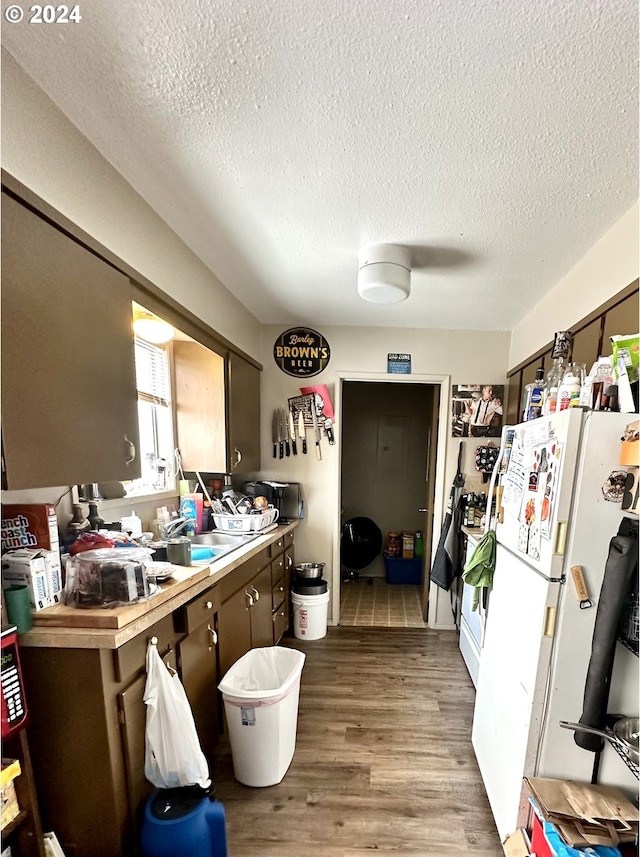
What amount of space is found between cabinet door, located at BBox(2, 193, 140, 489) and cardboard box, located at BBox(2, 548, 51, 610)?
26cm

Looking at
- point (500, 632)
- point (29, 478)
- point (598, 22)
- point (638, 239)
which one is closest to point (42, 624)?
point (29, 478)

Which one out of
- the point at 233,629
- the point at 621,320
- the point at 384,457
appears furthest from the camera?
the point at 384,457

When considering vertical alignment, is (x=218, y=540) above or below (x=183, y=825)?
above

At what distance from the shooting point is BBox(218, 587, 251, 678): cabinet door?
5.63 ft

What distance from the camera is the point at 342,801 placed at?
150cm

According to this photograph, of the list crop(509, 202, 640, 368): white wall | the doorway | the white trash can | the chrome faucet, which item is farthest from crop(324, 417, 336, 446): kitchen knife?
the white trash can

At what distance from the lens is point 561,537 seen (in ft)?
3.70

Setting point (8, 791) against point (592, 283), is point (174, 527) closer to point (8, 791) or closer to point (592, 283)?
point (8, 791)

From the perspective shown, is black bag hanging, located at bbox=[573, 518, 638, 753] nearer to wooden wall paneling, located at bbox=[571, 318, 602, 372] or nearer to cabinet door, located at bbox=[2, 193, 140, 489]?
wooden wall paneling, located at bbox=[571, 318, 602, 372]

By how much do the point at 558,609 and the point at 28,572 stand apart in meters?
1.64

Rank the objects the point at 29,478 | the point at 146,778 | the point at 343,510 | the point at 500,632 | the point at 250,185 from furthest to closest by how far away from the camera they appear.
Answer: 1. the point at 343,510
2. the point at 500,632
3. the point at 250,185
4. the point at 146,778
5. the point at 29,478

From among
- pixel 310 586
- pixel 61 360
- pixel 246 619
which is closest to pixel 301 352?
pixel 310 586

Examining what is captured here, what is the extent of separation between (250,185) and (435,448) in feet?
7.73

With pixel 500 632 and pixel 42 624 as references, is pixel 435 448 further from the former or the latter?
pixel 42 624
